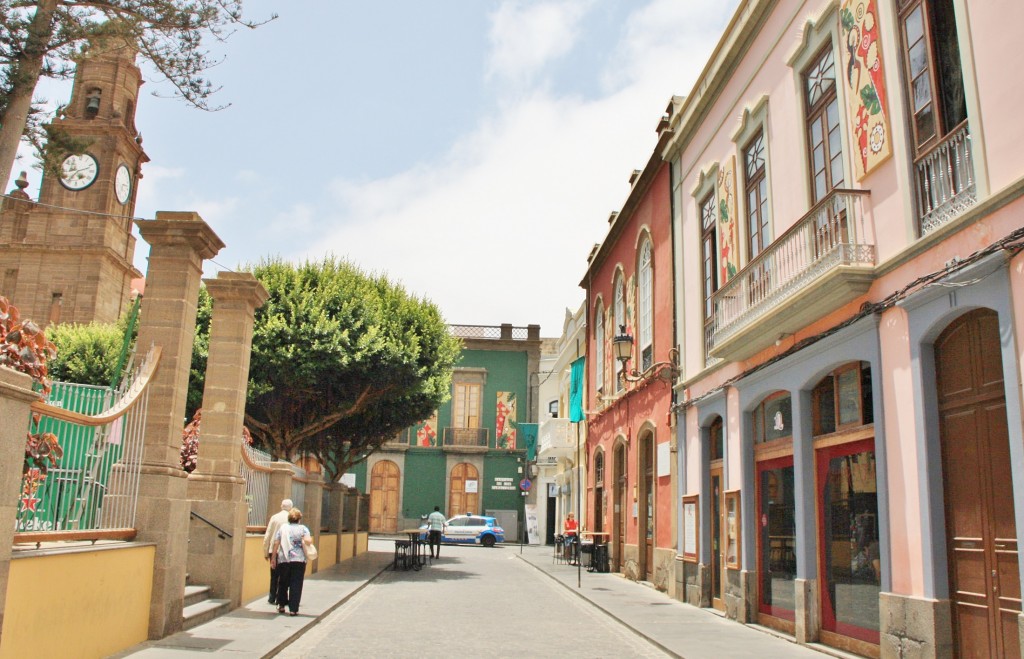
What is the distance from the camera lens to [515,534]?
146ft

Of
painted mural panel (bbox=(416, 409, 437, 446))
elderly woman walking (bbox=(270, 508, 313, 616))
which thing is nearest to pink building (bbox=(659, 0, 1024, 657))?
elderly woman walking (bbox=(270, 508, 313, 616))

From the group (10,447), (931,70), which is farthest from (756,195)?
(10,447)

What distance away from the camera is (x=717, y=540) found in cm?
1438

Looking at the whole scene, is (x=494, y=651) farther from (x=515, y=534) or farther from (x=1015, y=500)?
(x=515, y=534)

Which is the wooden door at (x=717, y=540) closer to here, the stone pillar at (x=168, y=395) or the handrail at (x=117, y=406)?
the stone pillar at (x=168, y=395)

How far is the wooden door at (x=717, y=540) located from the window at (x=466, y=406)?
106ft

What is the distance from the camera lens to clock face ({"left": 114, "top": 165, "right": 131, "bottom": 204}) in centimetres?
4131

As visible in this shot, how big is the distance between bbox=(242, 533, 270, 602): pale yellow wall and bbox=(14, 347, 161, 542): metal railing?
13.9ft

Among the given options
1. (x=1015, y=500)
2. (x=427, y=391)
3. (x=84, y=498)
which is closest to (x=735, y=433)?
(x=1015, y=500)

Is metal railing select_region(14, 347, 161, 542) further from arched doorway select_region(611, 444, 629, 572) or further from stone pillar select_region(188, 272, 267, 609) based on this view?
arched doorway select_region(611, 444, 629, 572)

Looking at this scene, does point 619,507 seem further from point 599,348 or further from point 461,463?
point 461,463

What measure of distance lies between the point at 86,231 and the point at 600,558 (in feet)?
99.0

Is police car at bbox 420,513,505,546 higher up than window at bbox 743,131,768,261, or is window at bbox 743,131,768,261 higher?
window at bbox 743,131,768,261

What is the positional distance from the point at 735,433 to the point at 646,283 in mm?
7245
